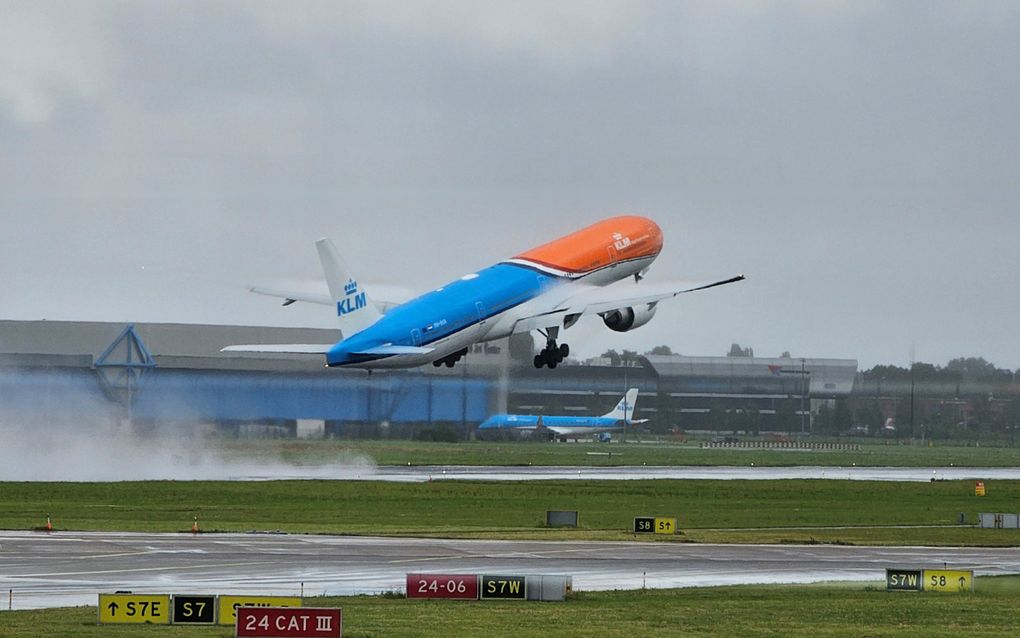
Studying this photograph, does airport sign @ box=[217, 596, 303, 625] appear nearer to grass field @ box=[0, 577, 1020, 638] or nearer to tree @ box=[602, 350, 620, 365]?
grass field @ box=[0, 577, 1020, 638]

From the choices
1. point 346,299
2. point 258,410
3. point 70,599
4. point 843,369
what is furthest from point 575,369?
point 70,599

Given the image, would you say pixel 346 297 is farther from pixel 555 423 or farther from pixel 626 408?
pixel 626 408

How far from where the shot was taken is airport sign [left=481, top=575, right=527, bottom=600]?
42.0 meters

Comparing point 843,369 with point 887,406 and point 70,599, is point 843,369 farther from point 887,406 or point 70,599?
point 70,599

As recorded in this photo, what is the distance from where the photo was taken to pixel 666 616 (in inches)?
1512

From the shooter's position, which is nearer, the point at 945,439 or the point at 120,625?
the point at 120,625

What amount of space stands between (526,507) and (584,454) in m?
59.9

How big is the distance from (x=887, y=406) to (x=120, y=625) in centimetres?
15122

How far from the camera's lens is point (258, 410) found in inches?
4776

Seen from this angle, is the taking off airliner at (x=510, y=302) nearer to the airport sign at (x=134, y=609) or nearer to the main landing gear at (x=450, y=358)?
the main landing gear at (x=450, y=358)

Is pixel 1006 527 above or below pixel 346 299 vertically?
below

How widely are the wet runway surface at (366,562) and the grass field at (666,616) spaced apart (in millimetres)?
2927

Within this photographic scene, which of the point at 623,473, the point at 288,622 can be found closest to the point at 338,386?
the point at 623,473

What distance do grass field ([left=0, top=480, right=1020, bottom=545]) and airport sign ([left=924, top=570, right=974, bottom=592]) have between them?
1710cm
